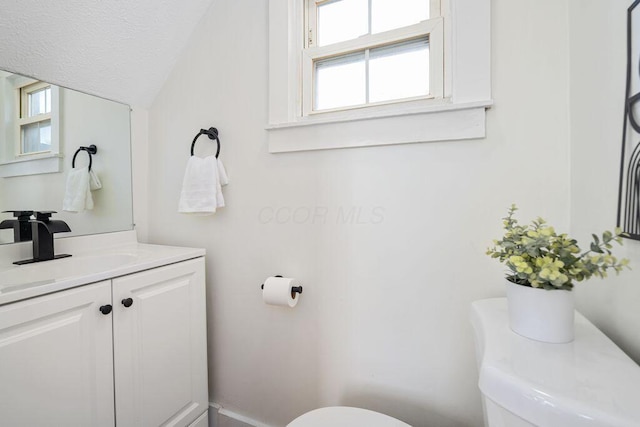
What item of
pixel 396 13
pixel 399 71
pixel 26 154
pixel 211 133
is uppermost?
pixel 396 13

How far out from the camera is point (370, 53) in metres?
1.05

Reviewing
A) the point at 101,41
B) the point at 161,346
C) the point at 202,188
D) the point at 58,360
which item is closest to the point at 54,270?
the point at 58,360

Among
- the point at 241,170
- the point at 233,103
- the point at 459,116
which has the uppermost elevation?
the point at 233,103

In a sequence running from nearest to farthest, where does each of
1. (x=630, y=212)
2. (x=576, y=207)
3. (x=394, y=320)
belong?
(x=630, y=212) → (x=576, y=207) → (x=394, y=320)

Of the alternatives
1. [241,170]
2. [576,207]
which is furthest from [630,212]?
[241,170]

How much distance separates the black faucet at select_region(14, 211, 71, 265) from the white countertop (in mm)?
31

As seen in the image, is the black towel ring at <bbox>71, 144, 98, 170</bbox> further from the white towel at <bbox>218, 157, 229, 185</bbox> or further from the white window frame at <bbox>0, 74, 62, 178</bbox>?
the white towel at <bbox>218, 157, 229, 185</bbox>

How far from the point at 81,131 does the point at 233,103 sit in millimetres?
670

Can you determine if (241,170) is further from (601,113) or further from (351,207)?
(601,113)

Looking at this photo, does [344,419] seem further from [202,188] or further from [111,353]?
[202,188]

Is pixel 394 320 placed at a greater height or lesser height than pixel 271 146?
lesser

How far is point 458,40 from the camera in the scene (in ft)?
2.78

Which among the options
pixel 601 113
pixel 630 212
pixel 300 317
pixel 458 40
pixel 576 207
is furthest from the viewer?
pixel 300 317

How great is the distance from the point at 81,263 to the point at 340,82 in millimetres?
1251
